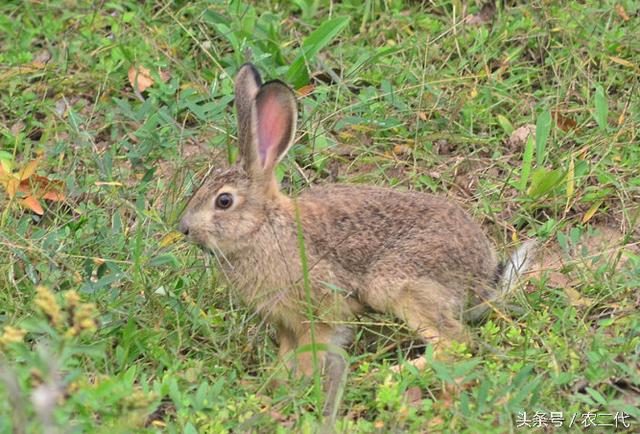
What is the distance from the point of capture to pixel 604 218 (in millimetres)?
6027

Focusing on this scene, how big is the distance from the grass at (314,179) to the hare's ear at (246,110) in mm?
517

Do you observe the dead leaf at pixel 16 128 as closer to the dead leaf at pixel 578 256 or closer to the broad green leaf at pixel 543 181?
the broad green leaf at pixel 543 181

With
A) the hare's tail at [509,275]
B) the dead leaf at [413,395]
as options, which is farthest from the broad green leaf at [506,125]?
the dead leaf at [413,395]

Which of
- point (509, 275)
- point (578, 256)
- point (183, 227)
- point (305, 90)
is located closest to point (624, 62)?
point (578, 256)

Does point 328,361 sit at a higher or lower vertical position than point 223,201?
lower

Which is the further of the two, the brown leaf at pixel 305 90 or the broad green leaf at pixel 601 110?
the brown leaf at pixel 305 90

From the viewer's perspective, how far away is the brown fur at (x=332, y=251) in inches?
203

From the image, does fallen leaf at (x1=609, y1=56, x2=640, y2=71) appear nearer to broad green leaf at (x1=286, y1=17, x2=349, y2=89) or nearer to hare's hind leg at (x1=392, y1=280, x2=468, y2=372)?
broad green leaf at (x1=286, y1=17, x2=349, y2=89)

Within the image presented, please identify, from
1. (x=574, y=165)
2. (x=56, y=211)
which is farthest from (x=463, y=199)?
(x=56, y=211)

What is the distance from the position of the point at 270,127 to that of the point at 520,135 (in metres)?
1.71

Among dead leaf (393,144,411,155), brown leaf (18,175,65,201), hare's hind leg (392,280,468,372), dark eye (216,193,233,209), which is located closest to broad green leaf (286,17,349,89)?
dead leaf (393,144,411,155)

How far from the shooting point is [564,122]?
6.55 metres

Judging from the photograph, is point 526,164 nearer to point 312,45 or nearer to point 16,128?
point 312,45

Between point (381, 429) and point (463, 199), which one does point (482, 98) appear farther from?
point (381, 429)
